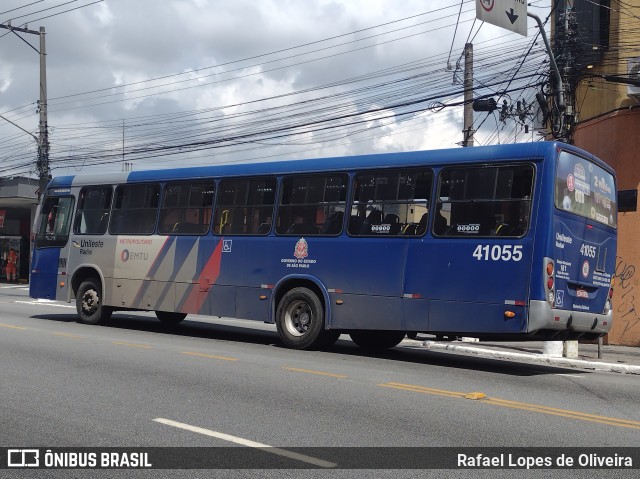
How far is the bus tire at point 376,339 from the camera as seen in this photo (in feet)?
45.4

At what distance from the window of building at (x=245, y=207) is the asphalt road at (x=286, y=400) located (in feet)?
7.11

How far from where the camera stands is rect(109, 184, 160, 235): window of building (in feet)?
51.8

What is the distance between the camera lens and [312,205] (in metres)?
13.3

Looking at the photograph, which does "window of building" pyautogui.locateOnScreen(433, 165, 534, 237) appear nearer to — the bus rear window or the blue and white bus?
the blue and white bus

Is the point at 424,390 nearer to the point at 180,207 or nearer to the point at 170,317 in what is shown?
the point at 180,207

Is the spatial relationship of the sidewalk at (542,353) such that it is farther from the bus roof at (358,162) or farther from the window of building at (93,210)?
the window of building at (93,210)

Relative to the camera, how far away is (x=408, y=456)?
6.08 metres

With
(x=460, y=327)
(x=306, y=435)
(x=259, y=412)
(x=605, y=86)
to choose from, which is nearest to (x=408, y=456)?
(x=306, y=435)

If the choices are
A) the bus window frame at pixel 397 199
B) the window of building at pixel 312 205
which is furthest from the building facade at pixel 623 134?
the window of building at pixel 312 205

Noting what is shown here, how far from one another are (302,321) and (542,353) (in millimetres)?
5497

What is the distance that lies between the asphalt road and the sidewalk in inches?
44.3

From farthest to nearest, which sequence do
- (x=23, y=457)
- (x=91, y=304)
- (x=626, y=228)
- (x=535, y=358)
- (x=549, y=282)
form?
(x=626, y=228)
(x=91, y=304)
(x=535, y=358)
(x=549, y=282)
(x=23, y=457)

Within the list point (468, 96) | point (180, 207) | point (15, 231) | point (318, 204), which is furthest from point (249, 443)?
point (15, 231)

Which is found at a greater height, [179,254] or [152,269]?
[179,254]
